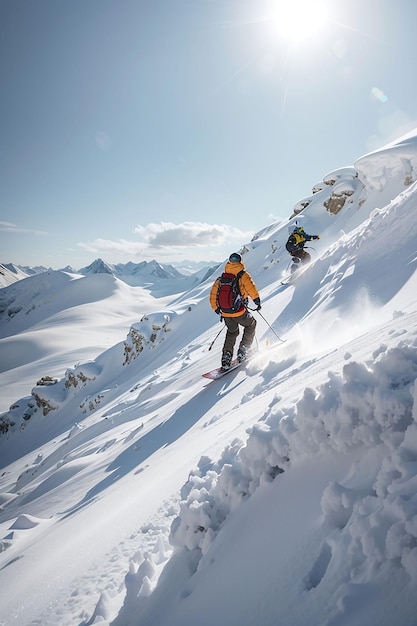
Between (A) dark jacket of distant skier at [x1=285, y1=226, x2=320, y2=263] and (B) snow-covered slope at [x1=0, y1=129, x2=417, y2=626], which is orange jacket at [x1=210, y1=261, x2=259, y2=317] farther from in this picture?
(A) dark jacket of distant skier at [x1=285, y1=226, x2=320, y2=263]

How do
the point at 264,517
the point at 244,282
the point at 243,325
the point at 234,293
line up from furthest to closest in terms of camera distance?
the point at 243,325 < the point at 234,293 < the point at 244,282 < the point at 264,517

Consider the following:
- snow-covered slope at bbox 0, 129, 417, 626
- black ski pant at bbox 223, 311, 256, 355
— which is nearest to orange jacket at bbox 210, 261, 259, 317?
black ski pant at bbox 223, 311, 256, 355

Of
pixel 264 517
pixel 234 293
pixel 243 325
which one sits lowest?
pixel 264 517

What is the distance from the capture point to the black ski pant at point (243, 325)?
7988 mm

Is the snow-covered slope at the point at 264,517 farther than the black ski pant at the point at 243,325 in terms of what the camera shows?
No

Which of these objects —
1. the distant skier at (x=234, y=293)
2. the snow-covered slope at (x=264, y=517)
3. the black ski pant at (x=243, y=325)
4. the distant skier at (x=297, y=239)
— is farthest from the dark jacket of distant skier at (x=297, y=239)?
the snow-covered slope at (x=264, y=517)

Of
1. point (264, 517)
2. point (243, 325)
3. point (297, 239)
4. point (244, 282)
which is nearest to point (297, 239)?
point (297, 239)

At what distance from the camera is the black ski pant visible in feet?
26.2

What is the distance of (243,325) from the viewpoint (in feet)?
26.8

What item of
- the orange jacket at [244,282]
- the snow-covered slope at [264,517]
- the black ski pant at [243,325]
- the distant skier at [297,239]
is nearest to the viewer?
the snow-covered slope at [264,517]

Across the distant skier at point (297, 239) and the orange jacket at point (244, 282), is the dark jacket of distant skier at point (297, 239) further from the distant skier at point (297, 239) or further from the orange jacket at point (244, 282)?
the orange jacket at point (244, 282)

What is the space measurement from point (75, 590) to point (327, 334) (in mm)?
5556

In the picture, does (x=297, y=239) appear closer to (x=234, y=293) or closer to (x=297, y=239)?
(x=297, y=239)

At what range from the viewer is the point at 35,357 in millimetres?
53875
